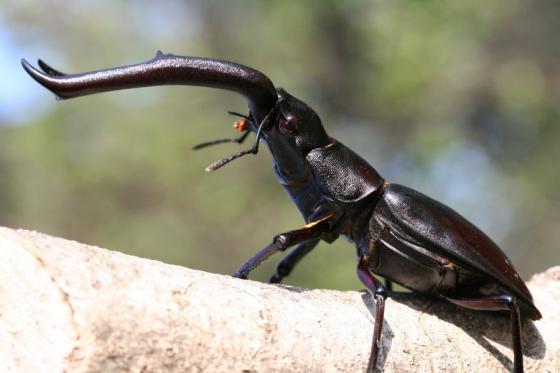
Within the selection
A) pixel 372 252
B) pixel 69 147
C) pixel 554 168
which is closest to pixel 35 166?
pixel 69 147

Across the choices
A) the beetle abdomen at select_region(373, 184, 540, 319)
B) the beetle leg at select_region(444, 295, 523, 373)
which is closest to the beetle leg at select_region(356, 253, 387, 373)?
the beetle abdomen at select_region(373, 184, 540, 319)

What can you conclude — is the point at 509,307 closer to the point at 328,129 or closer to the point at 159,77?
the point at 159,77

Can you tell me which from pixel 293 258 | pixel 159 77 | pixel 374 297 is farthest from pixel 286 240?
pixel 159 77

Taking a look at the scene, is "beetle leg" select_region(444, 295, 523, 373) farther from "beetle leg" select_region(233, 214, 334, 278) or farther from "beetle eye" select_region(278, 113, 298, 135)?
"beetle eye" select_region(278, 113, 298, 135)

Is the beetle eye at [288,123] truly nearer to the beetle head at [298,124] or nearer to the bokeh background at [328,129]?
the beetle head at [298,124]

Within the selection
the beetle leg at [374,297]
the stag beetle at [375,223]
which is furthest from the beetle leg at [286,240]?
the beetle leg at [374,297]
